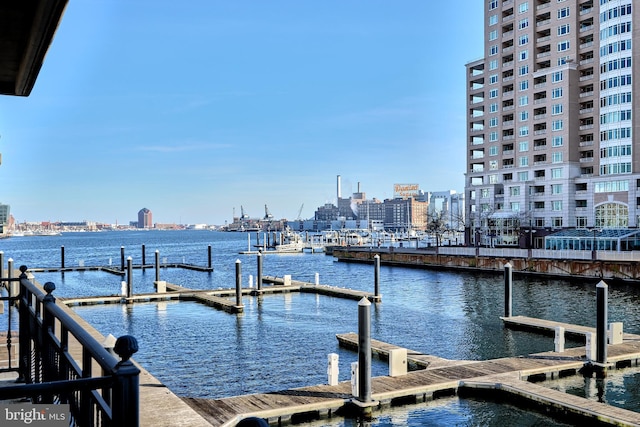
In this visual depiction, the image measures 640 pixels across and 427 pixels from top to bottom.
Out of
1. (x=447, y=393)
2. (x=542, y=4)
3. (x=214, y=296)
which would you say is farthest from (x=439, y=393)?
(x=542, y=4)

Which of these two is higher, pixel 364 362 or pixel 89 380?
pixel 89 380

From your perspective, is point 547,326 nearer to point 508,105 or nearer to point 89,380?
point 89,380

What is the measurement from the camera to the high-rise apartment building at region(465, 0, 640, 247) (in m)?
93.9

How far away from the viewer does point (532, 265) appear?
76.6 meters

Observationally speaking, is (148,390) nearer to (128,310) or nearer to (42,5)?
(42,5)

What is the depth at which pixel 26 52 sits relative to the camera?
5.84 m

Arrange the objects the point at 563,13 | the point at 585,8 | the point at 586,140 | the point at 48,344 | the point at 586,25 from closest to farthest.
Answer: the point at 48,344, the point at 585,8, the point at 586,140, the point at 586,25, the point at 563,13

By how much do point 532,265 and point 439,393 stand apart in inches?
2359

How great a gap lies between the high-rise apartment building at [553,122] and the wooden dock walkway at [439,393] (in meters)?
74.2

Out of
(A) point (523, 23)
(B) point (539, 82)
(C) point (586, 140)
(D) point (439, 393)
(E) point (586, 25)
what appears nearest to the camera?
(D) point (439, 393)

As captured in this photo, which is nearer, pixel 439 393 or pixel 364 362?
pixel 364 362

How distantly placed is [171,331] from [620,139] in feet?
266

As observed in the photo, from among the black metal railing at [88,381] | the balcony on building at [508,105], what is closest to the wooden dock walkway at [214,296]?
the black metal railing at [88,381]

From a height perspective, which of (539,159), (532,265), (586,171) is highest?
(539,159)
